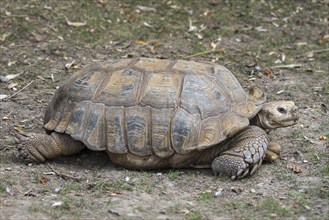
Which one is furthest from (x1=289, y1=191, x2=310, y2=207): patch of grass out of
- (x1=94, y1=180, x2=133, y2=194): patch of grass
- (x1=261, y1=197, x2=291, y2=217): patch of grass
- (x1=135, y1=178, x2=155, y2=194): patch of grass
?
(x1=94, y1=180, x2=133, y2=194): patch of grass

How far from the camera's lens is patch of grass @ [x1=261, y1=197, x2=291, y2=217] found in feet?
17.1

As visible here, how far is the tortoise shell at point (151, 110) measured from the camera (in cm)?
601

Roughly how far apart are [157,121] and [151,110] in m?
0.12

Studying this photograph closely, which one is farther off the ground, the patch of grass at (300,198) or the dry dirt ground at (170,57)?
the patch of grass at (300,198)

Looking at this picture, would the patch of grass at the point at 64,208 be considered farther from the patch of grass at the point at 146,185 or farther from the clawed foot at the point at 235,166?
the clawed foot at the point at 235,166

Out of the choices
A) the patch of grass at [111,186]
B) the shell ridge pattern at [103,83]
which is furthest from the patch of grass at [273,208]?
the shell ridge pattern at [103,83]

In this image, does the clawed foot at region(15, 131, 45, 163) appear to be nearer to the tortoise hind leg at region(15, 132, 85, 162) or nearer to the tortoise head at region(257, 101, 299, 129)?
the tortoise hind leg at region(15, 132, 85, 162)

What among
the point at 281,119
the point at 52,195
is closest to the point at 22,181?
the point at 52,195

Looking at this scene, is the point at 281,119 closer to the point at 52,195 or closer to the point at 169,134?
the point at 169,134

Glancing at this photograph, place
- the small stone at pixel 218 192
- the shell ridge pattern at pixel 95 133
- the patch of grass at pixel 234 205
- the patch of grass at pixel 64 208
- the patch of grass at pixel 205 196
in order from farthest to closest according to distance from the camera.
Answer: the shell ridge pattern at pixel 95 133 < the small stone at pixel 218 192 < the patch of grass at pixel 205 196 < the patch of grass at pixel 234 205 < the patch of grass at pixel 64 208

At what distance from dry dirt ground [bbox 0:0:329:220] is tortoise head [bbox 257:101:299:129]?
29 cm

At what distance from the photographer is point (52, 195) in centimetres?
552

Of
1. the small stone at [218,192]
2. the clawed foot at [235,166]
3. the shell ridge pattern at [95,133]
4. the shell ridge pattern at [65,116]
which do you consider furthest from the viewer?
the shell ridge pattern at [65,116]

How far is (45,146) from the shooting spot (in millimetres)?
6246
